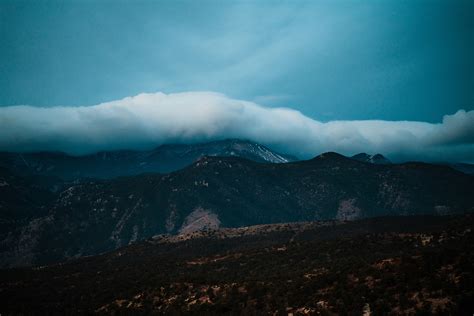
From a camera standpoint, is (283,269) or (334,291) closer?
(334,291)

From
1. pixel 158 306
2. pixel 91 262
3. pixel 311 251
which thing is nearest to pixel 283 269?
pixel 311 251

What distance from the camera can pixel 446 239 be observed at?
91.6 m

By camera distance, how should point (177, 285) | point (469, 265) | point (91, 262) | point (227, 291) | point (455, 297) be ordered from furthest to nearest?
point (91, 262)
point (177, 285)
point (227, 291)
point (469, 265)
point (455, 297)

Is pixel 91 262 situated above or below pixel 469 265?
below

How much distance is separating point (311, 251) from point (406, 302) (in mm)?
68409

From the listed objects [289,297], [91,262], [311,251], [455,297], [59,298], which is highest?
[455,297]

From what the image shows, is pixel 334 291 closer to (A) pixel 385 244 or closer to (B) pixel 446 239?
(B) pixel 446 239

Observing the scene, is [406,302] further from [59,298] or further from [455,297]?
[59,298]

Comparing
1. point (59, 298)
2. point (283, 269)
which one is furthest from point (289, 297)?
point (59, 298)

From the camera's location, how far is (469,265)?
48.9m

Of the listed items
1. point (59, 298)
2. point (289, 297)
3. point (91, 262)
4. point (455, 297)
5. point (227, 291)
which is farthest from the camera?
point (91, 262)

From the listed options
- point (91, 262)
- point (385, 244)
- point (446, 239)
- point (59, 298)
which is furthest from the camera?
point (91, 262)

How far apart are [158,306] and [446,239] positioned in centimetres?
5984

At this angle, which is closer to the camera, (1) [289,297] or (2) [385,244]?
(1) [289,297]
